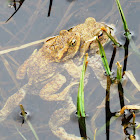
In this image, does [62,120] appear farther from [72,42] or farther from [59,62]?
[72,42]

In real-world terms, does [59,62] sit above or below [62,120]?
above

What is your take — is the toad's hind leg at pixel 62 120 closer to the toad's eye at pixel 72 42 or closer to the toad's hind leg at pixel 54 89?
the toad's hind leg at pixel 54 89

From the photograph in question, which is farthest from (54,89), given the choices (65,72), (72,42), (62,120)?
(72,42)

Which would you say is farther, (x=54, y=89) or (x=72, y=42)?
(x=54, y=89)

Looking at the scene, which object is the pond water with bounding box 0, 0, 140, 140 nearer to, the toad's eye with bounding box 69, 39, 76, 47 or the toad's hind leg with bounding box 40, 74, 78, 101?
the toad's hind leg with bounding box 40, 74, 78, 101

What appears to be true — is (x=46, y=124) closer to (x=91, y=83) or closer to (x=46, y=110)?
(x=46, y=110)

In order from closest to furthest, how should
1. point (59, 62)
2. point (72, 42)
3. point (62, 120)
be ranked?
point (62, 120)
point (72, 42)
point (59, 62)

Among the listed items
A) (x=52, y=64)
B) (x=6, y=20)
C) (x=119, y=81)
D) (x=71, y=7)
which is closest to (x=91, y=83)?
(x=119, y=81)
